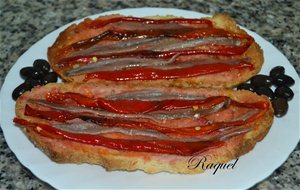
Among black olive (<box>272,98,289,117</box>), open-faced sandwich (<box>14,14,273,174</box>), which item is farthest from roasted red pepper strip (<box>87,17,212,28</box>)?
black olive (<box>272,98,289,117</box>)

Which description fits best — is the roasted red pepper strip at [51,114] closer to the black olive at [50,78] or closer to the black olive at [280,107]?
the black olive at [50,78]

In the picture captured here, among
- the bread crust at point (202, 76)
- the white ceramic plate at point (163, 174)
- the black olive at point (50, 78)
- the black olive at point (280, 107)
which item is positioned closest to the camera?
the white ceramic plate at point (163, 174)

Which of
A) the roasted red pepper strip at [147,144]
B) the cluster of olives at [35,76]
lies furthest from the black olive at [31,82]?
the roasted red pepper strip at [147,144]

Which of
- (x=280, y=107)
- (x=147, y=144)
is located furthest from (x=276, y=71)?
(x=147, y=144)

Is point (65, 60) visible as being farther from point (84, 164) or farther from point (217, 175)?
point (217, 175)

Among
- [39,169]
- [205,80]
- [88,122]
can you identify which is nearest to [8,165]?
[39,169]

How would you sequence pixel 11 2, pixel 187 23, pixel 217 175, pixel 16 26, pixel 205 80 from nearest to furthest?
pixel 217 175
pixel 205 80
pixel 187 23
pixel 16 26
pixel 11 2

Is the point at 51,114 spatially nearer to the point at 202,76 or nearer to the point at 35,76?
the point at 35,76
